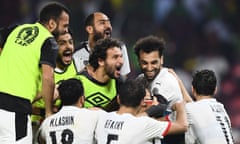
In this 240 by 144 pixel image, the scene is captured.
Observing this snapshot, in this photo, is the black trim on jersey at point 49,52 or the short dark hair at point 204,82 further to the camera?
the short dark hair at point 204,82

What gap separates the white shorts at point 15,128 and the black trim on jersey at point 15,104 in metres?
0.04

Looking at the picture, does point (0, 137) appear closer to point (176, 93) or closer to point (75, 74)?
point (75, 74)

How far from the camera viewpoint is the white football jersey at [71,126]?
7.98 meters

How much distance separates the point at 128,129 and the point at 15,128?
3.30ft

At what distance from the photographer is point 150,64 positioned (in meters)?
8.85

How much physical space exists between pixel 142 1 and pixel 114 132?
10173 mm

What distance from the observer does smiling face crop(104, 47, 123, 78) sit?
852cm

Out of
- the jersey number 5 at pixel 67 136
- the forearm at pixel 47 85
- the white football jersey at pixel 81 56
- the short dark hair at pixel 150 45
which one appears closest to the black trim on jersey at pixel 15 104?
the forearm at pixel 47 85

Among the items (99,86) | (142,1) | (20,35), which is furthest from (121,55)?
(142,1)

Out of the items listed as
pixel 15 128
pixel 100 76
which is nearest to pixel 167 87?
pixel 100 76

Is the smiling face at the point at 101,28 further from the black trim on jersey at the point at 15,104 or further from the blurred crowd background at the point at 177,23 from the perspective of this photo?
the blurred crowd background at the point at 177,23

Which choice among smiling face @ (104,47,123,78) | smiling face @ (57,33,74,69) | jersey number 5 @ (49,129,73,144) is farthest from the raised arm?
smiling face @ (57,33,74,69)

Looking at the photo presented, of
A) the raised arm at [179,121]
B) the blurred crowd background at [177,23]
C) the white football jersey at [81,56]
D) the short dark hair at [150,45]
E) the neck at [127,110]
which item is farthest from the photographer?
the blurred crowd background at [177,23]

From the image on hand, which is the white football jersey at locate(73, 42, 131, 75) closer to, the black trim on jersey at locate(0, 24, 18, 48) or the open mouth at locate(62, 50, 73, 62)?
the open mouth at locate(62, 50, 73, 62)
